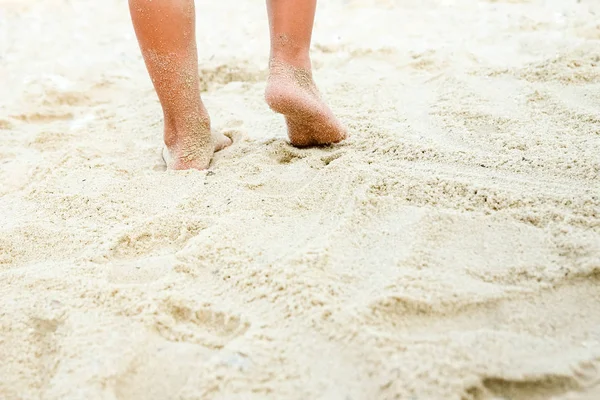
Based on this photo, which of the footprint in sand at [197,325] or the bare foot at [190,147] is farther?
the bare foot at [190,147]

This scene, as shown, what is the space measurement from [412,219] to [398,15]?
92.6 inches

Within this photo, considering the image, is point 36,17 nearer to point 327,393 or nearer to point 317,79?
point 317,79

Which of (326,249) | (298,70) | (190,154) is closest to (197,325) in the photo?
(326,249)

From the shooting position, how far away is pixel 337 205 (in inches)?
46.8

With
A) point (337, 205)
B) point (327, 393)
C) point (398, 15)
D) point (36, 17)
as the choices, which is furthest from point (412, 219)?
point (36, 17)

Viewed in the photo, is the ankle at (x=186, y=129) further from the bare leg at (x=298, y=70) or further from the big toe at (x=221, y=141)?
the bare leg at (x=298, y=70)

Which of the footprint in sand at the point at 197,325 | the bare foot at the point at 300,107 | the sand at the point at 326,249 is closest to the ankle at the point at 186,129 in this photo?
the sand at the point at 326,249

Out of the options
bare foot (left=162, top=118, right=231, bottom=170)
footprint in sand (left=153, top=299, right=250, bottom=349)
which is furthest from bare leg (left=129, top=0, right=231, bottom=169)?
footprint in sand (left=153, top=299, right=250, bottom=349)

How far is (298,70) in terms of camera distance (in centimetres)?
152

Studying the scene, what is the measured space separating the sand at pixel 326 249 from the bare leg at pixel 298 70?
0.08 metres

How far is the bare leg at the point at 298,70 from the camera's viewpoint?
1449 millimetres

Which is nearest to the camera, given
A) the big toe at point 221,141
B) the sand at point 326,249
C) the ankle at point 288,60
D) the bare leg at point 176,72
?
the sand at point 326,249

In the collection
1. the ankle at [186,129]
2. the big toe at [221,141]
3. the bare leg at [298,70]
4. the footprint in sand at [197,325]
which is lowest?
the big toe at [221,141]

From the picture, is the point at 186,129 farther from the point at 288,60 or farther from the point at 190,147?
the point at 288,60
